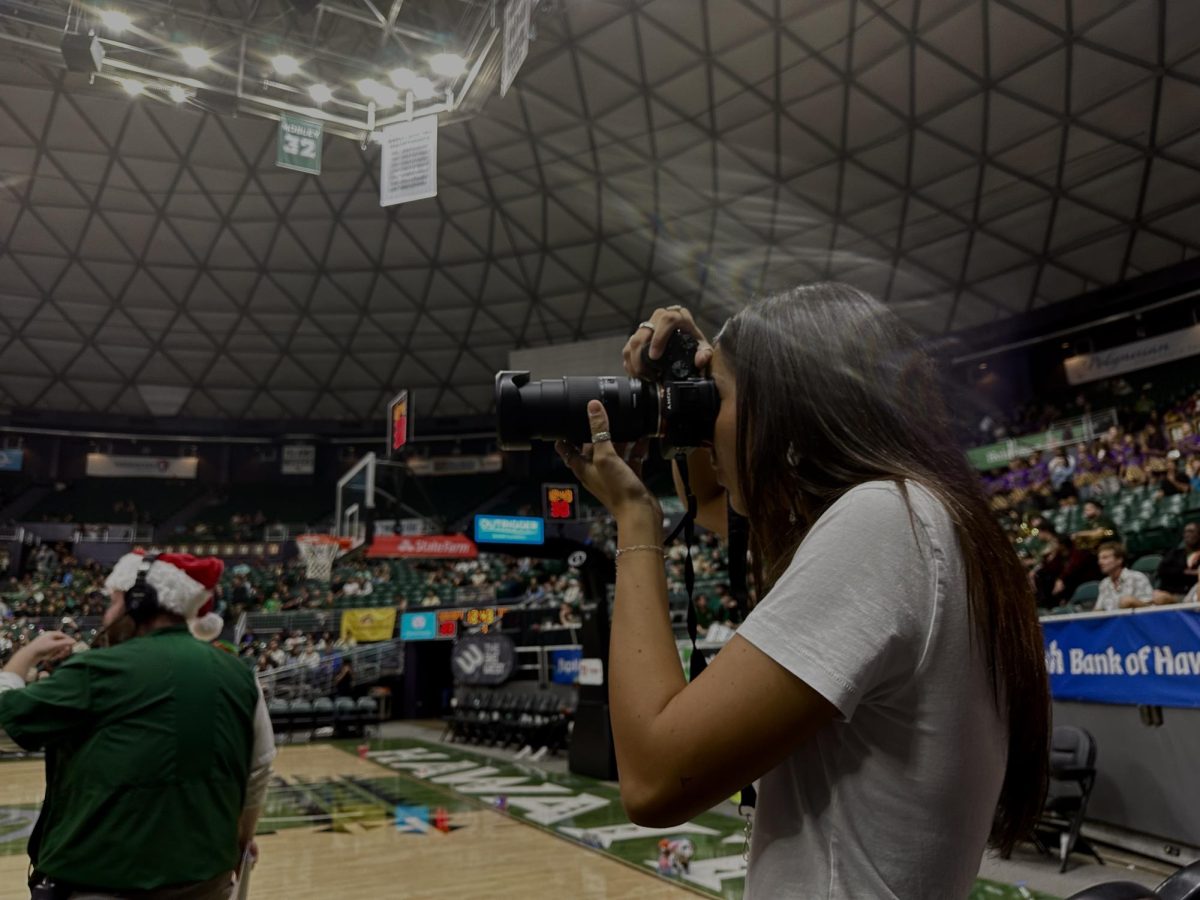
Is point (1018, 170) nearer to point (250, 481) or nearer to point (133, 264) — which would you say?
point (133, 264)

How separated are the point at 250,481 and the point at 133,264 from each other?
10418mm

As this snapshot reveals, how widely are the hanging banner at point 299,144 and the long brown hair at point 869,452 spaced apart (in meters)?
12.7

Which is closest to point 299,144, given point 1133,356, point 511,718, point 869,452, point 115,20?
point 115,20

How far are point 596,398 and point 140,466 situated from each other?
36.6m

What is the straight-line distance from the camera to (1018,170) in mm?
18516

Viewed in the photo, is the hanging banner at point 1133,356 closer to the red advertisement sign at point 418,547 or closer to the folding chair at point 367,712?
the red advertisement sign at point 418,547

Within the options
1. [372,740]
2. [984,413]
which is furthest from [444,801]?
[984,413]

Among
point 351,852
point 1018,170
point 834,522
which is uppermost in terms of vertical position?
point 1018,170

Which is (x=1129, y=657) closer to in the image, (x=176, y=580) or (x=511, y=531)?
(x=176, y=580)

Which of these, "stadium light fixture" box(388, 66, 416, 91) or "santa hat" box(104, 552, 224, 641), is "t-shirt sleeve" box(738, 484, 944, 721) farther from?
A: "stadium light fixture" box(388, 66, 416, 91)

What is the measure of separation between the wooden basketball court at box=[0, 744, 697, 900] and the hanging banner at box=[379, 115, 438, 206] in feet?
23.9

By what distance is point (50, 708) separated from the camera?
2195mm

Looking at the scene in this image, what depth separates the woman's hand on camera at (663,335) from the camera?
1110 mm

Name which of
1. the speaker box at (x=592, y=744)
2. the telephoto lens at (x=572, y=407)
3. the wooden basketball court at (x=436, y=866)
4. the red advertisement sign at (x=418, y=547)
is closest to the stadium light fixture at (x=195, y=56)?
the speaker box at (x=592, y=744)
